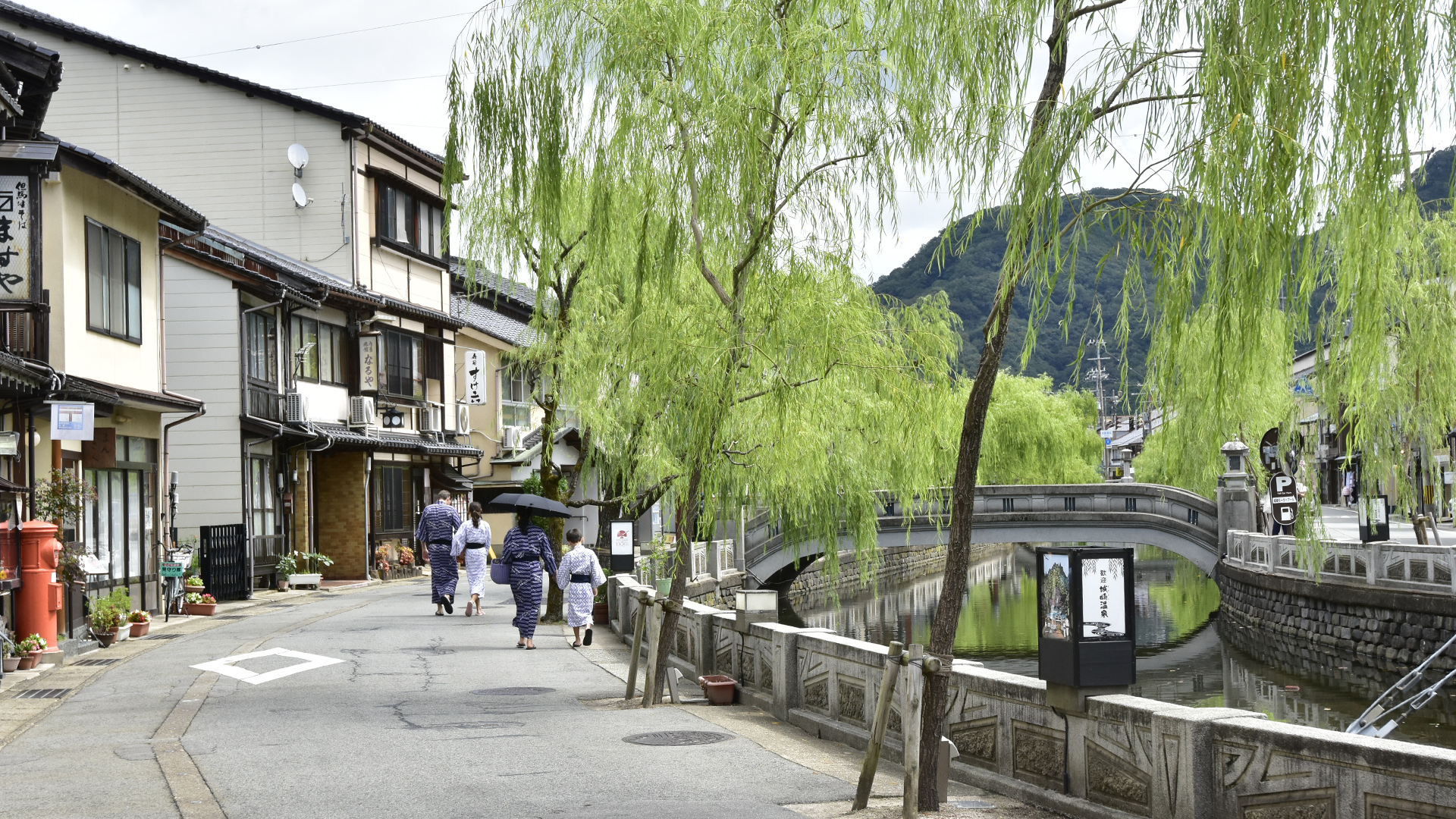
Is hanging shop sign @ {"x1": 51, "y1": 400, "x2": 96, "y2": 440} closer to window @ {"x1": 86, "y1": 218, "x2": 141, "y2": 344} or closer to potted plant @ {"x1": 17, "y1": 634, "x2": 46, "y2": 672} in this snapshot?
potted plant @ {"x1": 17, "y1": 634, "x2": 46, "y2": 672}

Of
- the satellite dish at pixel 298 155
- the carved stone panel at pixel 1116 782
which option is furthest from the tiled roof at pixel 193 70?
the carved stone panel at pixel 1116 782

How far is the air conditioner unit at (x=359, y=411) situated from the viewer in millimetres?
32750

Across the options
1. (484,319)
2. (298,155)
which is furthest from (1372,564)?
(484,319)

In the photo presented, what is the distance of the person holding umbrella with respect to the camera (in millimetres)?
18469

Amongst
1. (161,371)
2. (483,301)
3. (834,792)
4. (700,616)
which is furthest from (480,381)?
(834,792)

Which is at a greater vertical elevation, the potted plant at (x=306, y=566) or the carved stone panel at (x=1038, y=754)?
the carved stone panel at (x=1038, y=754)

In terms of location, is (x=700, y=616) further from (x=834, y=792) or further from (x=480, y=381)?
(x=480, y=381)

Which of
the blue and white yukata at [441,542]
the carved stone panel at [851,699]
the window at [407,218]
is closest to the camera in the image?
the carved stone panel at [851,699]

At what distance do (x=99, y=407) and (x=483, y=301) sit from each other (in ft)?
89.5

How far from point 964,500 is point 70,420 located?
12.6 metres

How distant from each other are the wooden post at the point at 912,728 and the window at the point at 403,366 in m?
27.7

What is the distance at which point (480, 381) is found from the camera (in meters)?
40.2

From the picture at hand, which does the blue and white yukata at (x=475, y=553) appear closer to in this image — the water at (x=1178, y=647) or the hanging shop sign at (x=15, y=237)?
the water at (x=1178, y=647)

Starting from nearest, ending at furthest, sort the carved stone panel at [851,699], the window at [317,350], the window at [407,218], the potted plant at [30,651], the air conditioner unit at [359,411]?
the carved stone panel at [851,699]
the potted plant at [30,651]
the window at [317,350]
the air conditioner unit at [359,411]
the window at [407,218]
